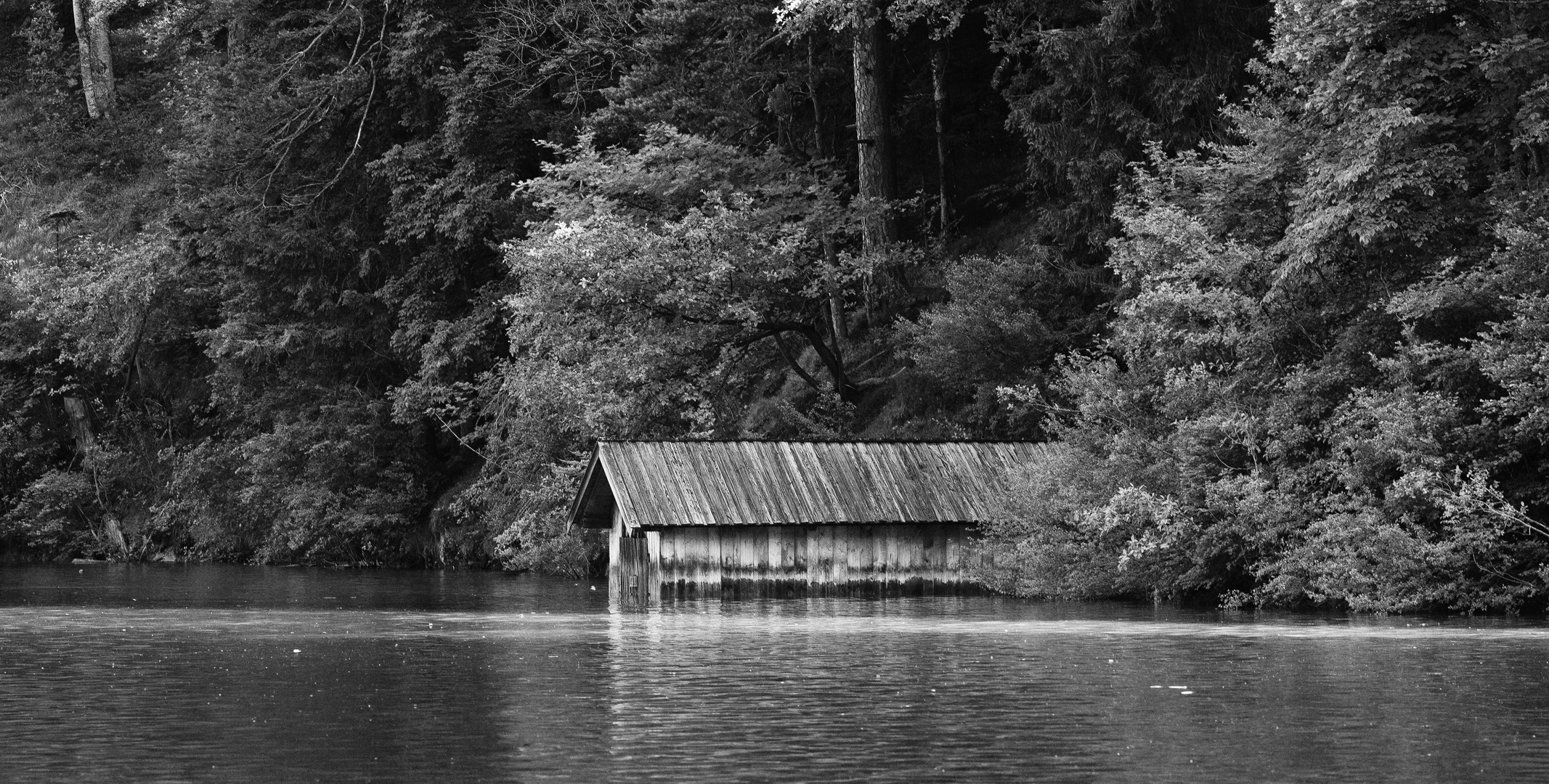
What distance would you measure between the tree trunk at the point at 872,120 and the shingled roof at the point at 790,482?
10.2 m

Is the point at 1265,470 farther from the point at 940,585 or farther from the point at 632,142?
the point at 632,142

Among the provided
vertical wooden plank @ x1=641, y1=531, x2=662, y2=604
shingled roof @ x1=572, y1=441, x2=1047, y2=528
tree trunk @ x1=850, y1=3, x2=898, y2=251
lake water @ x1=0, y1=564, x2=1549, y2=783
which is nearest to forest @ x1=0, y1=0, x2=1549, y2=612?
tree trunk @ x1=850, y1=3, x2=898, y2=251

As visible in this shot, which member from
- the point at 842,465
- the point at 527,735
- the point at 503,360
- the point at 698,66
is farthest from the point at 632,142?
the point at 527,735

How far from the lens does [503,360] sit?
1775 inches

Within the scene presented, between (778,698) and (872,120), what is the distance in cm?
2999

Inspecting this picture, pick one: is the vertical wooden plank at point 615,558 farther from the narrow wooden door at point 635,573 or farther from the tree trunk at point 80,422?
the tree trunk at point 80,422

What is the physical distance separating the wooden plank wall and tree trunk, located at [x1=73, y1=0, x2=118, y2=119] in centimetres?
4334

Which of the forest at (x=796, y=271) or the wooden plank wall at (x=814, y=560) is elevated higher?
the forest at (x=796, y=271)

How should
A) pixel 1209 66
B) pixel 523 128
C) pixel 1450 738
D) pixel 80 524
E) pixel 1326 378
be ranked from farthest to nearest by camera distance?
1. pixel 80 524
2. pixel 523 128
3. pixel 1209 66
4. pixel 1326 378
5. pixel 1450 738

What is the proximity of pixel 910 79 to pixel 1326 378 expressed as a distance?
74.0 ft

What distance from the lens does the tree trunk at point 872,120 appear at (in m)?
44.5

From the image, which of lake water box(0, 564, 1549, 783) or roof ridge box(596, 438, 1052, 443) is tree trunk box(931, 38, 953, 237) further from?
lake water box(0, 564, 1549, 783)

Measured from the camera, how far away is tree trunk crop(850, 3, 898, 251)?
44531 millimetres

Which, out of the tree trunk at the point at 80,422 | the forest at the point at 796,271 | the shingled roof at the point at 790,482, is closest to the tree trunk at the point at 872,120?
the forest at the point at 796,271
